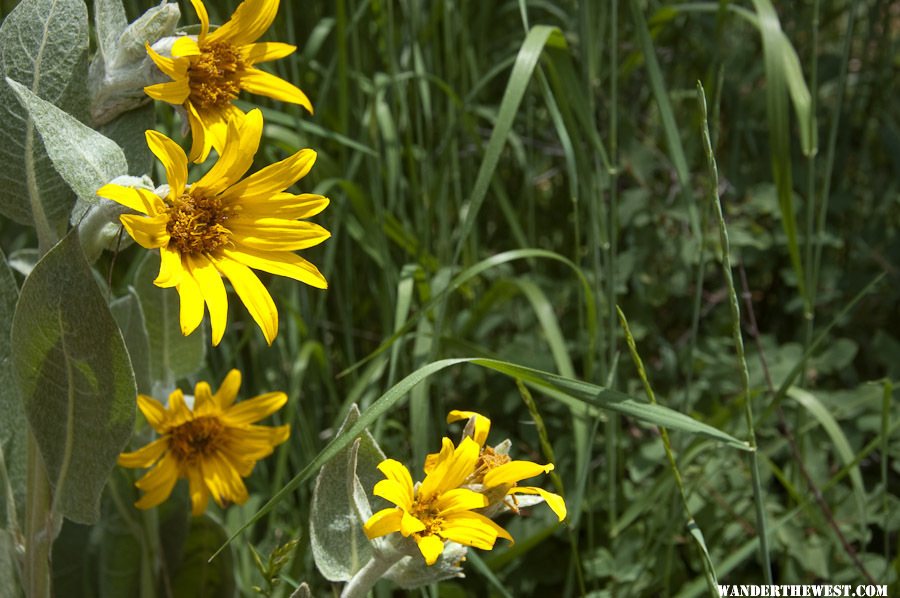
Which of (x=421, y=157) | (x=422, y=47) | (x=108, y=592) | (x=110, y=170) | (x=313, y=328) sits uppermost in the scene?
(x=110, y=170)

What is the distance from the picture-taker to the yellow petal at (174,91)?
3.06 feet

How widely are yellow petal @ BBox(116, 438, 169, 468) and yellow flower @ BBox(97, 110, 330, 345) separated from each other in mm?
342

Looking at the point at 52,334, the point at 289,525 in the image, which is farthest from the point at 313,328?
the point at 52,334

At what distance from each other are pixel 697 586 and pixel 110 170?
2.93ft

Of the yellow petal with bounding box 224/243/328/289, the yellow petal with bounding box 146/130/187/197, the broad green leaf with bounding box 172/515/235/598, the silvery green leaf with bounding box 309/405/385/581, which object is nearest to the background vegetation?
the broad green leaf with bounding box 172/515/235/598

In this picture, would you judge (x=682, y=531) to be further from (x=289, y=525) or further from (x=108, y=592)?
(x=108, y=592)

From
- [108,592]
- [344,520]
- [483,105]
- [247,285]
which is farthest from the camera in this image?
[483,105]

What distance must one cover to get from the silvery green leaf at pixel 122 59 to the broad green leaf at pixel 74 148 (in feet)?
0.32

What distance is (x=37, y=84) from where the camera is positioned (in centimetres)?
100

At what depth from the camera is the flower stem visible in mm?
958

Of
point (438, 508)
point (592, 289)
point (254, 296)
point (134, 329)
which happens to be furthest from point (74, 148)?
→ point (592, 289)

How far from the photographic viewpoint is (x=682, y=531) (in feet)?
5.00

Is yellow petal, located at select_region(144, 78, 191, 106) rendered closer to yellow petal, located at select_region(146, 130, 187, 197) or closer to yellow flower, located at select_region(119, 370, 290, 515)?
yellow petal, located at select_region(146, 130, 187, 197)

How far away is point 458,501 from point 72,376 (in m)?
0.39
